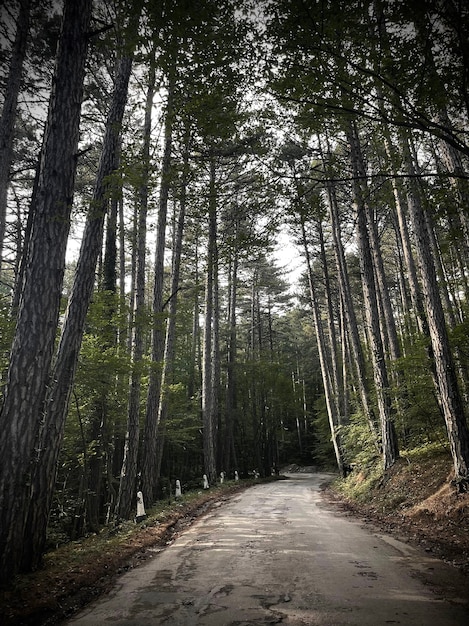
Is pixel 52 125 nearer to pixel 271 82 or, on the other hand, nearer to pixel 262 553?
pixel 271 82

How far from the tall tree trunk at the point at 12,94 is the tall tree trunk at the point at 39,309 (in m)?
5.98

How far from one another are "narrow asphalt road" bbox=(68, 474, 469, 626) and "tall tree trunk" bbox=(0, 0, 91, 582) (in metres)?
1.50

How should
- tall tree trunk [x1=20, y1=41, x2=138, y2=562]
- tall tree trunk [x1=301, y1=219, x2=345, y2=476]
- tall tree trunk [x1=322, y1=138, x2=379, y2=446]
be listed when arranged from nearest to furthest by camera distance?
tall tree trunk [x1=20, y1=41, x2=138, y2=562] → tall tree trunk [x1=322, y1=138, x2=379, y2=446] → tall tree trunk [x1=301, y1=219, x2=345, y2=476]

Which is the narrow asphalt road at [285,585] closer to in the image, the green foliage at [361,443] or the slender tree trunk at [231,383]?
the green foliage at [361,443]

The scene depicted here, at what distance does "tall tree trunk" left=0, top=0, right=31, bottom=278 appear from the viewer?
391 inches

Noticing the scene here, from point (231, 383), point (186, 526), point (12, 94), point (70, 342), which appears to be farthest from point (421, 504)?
point (231, 383)

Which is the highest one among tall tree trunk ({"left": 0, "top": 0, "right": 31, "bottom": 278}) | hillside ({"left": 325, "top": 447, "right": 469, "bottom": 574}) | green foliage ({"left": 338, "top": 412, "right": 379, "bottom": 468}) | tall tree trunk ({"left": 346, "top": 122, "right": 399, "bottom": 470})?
tall tree trunk ({"left": 0, "top": 0, "right": 31, "bottom": 278})

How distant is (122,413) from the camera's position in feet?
37.0

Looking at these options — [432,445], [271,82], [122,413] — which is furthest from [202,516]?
[271,82]

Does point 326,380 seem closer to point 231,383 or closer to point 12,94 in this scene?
point 231,383

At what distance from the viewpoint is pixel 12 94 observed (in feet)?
33.0

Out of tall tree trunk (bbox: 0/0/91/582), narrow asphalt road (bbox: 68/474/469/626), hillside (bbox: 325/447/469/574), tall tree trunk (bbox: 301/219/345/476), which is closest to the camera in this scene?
narrow asphalt road (bbox: 68/474/469/626)

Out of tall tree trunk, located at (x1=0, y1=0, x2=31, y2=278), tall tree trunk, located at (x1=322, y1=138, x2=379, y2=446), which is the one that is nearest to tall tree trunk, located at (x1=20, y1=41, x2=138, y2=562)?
tall tree trunk, located at (x1=0, y1=0, x2=31, y2=278)

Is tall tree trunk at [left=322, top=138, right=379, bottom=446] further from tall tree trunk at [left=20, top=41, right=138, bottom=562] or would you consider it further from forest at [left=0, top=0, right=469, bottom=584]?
tall tree trunk at [left=20, top=41, right=138, bottom=562]
